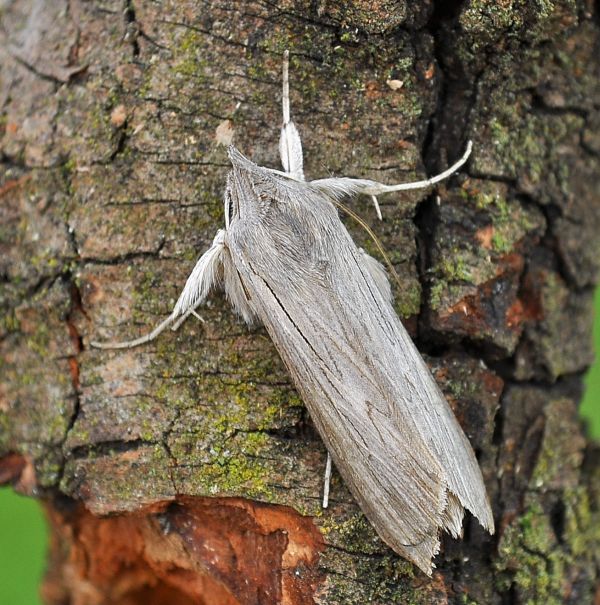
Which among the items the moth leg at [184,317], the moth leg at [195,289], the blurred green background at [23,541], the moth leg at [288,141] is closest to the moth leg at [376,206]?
the moth leg at [288,141]

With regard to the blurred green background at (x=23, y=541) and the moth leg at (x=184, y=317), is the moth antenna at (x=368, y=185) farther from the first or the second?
the blurred green background at (x=23, y=541)

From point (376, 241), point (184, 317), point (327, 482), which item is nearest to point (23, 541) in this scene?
point (184, 317)

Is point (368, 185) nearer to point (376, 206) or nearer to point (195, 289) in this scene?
point (376, 206)

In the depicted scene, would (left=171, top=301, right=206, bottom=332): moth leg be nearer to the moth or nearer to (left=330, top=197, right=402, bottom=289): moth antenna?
the moth

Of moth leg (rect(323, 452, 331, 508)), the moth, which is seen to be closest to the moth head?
the moth

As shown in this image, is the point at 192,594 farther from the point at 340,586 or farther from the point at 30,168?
the point at 30,168

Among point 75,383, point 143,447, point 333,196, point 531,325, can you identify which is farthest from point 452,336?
point 75,383
